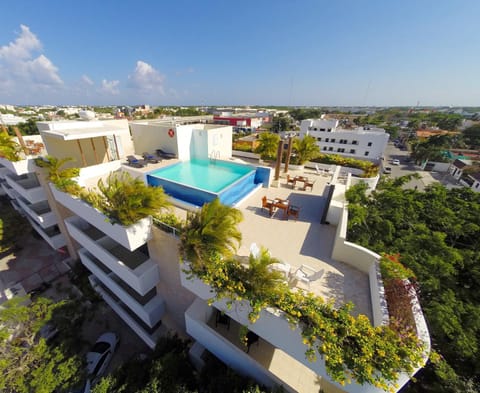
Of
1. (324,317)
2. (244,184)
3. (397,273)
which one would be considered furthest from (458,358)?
(244,184)

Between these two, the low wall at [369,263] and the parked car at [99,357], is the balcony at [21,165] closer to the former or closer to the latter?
the parked car at [99,357]

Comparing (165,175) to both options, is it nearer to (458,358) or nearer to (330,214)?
(330,214)

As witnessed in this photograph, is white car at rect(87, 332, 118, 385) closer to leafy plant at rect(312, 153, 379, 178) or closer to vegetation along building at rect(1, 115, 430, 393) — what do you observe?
vegetation along building at rect(1, 115, 430, 393)

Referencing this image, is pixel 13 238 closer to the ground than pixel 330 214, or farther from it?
closer to the ground

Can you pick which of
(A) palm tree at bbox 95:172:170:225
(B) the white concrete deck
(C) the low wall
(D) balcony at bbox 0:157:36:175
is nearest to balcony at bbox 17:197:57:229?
(D) balcony at bbox 0:157:36:175

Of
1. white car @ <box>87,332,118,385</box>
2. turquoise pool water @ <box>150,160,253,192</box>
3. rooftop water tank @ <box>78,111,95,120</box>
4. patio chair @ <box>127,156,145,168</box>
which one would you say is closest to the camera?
white car @ <box>87,332,118,385</box>

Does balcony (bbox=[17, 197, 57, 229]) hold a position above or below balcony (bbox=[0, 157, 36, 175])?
below

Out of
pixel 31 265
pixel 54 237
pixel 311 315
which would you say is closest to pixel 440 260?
pixel 311 315
